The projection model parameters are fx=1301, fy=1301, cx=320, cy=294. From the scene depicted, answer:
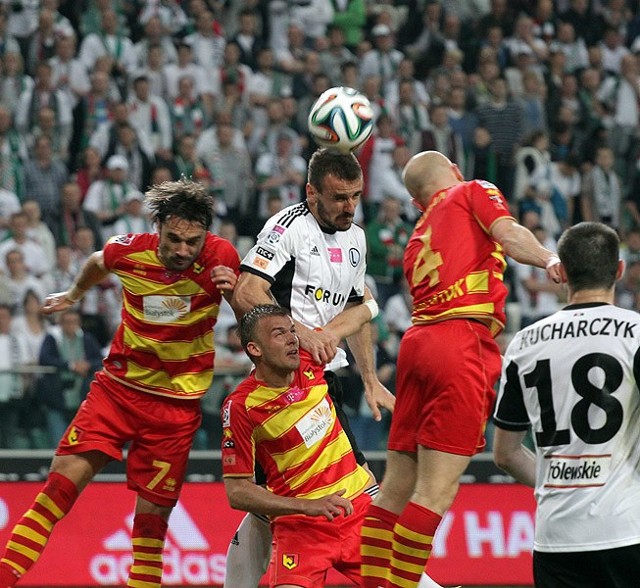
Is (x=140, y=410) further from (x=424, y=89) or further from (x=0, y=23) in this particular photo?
(x=424, y=89)

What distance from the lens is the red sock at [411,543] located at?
6.09 metres

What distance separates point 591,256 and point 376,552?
217cm

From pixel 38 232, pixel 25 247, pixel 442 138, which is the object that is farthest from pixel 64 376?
pixel 442 138

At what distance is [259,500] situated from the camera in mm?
6023

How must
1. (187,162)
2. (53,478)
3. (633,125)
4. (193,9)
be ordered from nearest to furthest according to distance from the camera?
(53,478) → (187,162) → (193,9) → (633,125)

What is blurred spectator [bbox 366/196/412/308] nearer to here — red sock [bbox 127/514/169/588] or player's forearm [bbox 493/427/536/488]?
red sock [bbox 127/514/169/588]

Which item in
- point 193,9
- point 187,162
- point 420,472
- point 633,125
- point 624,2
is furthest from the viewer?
point 624,2

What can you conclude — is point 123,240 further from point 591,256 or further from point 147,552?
point 591,256

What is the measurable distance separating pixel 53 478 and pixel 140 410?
23.3 inches

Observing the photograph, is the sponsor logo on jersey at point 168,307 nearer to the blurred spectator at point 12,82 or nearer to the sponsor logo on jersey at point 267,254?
the sponsor logo on jersey at point 267,254

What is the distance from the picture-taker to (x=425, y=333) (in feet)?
20.8

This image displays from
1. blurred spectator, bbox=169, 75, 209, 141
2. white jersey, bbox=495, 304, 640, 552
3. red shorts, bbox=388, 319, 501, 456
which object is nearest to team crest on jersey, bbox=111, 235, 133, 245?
red shorts, bbox=388, 319, 501, 456

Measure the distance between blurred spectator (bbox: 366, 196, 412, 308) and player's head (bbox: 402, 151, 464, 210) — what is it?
6156 millimetres

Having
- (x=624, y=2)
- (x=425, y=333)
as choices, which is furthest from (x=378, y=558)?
(x=624, y=2)
